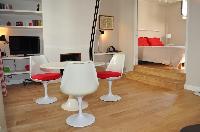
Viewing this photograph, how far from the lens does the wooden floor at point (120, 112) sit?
2.58 metres

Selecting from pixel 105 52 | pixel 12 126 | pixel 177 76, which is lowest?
pixel 12 126

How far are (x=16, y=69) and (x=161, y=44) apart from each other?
209 inches

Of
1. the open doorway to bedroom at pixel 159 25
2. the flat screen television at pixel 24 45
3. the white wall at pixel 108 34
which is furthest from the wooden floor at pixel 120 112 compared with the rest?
the open doorway to bedroom at pixel 159 25

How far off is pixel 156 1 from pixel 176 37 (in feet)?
5.79

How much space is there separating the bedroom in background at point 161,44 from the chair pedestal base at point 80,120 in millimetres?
2513

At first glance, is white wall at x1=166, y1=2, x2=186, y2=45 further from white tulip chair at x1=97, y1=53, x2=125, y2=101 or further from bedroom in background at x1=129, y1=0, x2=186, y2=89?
white tulip chair at x1=97, y1=53, x2=125, y2=101

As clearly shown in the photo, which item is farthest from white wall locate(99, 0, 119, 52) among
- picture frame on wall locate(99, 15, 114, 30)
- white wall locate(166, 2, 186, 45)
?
white wall locate(166, 2, 186, 45)

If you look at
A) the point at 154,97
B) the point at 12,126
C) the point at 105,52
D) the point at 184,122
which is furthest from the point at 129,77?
the point at 12,126

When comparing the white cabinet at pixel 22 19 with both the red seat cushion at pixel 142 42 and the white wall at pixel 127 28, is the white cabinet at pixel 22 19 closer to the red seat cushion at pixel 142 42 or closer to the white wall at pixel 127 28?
the white wall at pixel 127 28

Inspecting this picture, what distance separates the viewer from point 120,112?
10.2ft

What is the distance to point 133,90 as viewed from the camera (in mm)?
4426

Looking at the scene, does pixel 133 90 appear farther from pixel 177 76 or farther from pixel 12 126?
pixel 12 126

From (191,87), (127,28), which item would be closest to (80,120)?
(191,87)

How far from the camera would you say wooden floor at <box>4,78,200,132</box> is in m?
2.58
